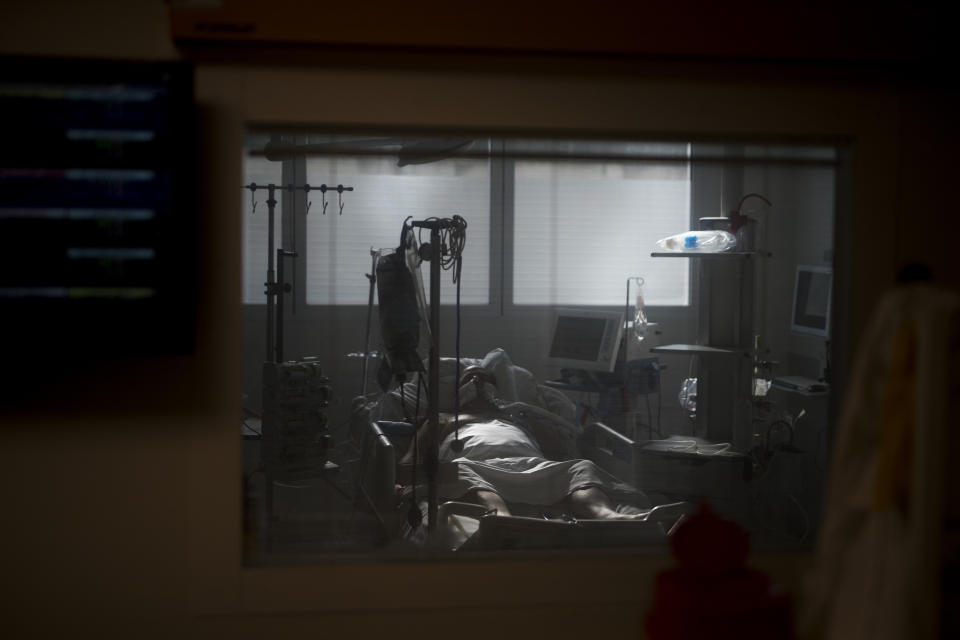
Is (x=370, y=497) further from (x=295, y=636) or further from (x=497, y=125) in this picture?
(x=497, y=125)

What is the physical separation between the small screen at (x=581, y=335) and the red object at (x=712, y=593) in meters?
2.48

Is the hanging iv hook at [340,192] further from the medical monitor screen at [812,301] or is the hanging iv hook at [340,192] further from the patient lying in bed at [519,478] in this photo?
the medical monitor screen at [812,301]

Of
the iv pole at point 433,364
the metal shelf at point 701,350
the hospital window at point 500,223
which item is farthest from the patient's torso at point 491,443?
the metal shelf at point 701,350

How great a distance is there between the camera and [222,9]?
1.35 meters

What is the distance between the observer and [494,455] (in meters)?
3.36

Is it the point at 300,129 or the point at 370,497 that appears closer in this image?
the point at 300,129

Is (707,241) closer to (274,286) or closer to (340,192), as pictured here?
(340,192)

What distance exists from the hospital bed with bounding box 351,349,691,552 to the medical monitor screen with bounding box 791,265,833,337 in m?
0.79

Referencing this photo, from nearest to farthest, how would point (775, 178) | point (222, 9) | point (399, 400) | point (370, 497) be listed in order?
point (222, 9), point (775, 178), point (370, 497), point (399, 400)

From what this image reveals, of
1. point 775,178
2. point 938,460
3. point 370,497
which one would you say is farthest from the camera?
point 370,497

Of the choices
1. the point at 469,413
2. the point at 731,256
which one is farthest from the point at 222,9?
the point at 469,413

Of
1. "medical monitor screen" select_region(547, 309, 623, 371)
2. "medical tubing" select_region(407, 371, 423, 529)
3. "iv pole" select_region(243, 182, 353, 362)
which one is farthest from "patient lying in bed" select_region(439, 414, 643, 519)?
"iv pole" select_region(243, 182, 353, 362)

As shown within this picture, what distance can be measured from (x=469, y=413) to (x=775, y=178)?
1.95 m

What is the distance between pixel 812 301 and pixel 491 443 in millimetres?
1444
